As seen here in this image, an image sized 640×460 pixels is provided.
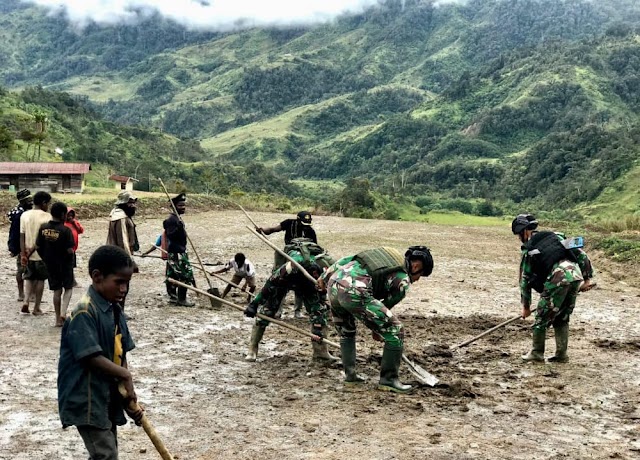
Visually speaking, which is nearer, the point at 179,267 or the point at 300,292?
the point at 300,292

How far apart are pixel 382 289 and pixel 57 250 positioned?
14.9ft

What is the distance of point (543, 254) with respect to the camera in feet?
25.0

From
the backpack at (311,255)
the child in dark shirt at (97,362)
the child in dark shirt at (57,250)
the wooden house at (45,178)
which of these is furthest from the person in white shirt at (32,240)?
the wooden house at (45,178)

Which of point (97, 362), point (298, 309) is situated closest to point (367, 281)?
point (97, 362)

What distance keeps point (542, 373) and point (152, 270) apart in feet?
32.8

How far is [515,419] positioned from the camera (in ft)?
19.2

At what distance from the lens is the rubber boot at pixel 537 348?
25.5 ft

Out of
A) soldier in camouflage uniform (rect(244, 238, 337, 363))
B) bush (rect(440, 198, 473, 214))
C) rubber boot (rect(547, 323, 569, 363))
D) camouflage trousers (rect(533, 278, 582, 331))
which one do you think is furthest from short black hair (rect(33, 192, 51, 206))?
bush (rect(440, 198, 473, 214))

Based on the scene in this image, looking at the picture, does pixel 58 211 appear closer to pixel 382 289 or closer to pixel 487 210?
pixel 382 289

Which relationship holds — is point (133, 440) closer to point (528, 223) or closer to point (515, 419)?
point (515, 419)

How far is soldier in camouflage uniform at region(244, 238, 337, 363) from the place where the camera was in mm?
7609

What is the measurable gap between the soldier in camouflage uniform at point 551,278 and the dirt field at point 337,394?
1.30 ft

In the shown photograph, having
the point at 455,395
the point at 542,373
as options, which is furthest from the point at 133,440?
the point at 542,373

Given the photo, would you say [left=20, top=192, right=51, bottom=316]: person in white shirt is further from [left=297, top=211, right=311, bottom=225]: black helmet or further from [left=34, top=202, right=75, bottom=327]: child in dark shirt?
[left=297, top=211, right=311, bottom=225]: black helmet
